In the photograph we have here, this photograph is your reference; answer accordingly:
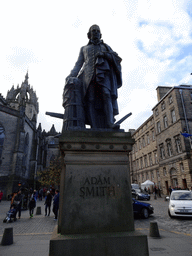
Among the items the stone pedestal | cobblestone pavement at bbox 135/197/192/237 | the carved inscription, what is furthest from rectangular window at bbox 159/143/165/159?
the carved inscription

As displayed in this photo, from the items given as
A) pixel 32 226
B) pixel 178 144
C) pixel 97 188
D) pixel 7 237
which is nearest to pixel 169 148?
pixel 178 144

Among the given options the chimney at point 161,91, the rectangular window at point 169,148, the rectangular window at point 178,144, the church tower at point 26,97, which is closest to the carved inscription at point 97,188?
the rectangular window at point 178,144

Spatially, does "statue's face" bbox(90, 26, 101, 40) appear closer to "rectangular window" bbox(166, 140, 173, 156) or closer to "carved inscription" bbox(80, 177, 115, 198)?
"carved inscription" bbox(80, 177, 115, 198)

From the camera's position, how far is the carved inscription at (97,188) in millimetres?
2527

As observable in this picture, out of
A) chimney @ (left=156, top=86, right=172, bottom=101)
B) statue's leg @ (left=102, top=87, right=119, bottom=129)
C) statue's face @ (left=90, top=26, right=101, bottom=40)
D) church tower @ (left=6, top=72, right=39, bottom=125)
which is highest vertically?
church tower @ (left=6, top=72, right=39, bottom=125)

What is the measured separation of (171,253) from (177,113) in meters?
29.0

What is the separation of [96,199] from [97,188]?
0.15 m

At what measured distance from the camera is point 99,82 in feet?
11.5

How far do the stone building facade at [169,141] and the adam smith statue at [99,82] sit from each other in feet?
87.1

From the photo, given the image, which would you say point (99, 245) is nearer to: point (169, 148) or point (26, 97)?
point (169, 148)

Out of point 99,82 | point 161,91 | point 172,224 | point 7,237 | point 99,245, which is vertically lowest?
point 172,224

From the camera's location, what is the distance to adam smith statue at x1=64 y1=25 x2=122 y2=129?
138 inches

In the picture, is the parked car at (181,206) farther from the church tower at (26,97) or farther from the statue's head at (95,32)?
the church tower at (26,97)

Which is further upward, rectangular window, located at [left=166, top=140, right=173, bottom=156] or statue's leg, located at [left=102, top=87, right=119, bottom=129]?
rectangular window, located at [left=166, top=140, right=173, bottom=156]
